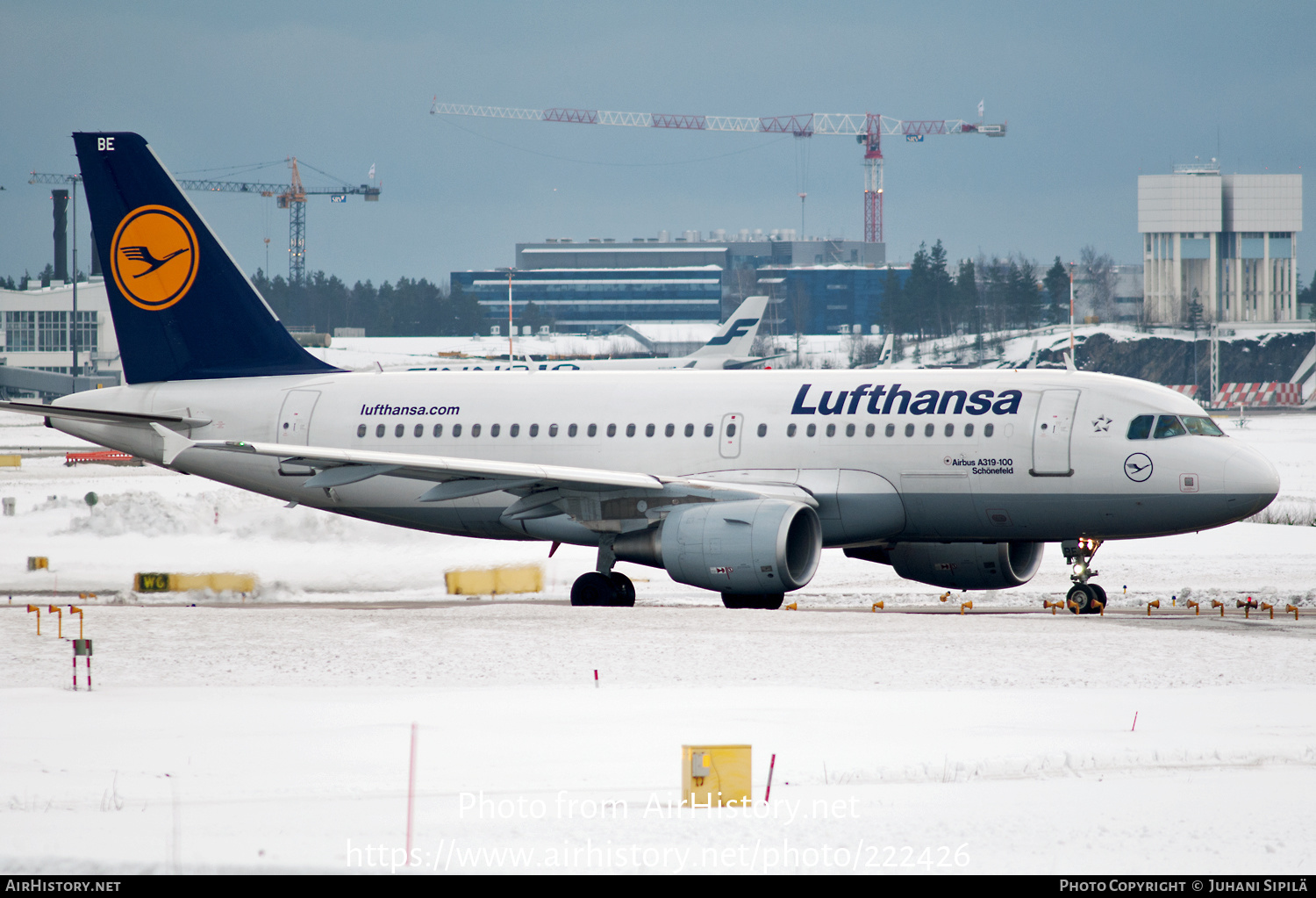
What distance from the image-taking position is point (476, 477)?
24953 mm

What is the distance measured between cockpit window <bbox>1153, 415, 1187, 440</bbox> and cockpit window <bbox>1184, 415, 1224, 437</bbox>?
15cm

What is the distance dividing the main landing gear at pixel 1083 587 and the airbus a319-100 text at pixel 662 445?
0.16 feet

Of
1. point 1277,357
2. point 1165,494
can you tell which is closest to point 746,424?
point 1165,494

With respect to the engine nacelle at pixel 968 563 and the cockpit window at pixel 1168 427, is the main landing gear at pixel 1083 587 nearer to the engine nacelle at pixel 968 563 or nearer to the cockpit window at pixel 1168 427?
the engine nacelle at pixel 968 563

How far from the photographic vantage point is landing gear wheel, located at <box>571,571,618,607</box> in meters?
26.3

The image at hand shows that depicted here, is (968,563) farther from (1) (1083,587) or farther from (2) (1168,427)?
(2) (1168,427)

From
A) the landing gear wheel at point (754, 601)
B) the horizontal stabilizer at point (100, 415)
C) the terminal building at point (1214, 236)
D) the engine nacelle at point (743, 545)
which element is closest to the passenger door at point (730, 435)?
the engine nacelle at point (743, 545)

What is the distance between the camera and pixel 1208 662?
1823cm

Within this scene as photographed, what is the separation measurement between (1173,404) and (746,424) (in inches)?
286

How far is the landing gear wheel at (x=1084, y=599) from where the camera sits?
25.1m

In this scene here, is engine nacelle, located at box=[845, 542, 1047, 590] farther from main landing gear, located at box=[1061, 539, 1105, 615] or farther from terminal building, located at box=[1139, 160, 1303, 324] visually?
terminal building, located at box=[1139, 160, 1303, 324]

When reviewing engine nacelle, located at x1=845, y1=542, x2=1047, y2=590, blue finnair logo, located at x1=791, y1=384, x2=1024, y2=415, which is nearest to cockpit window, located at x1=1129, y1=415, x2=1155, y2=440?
blue finnair logo, located at x1=791, y1=384, x2=1024, y2=415

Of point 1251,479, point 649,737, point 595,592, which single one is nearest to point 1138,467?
point 1251,479
